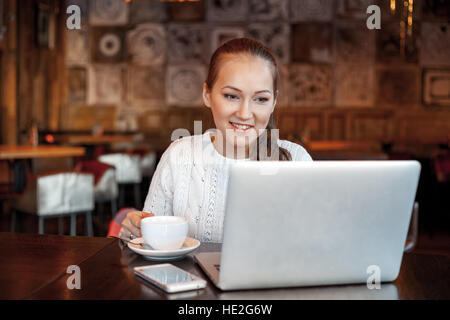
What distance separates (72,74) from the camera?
27.9ft

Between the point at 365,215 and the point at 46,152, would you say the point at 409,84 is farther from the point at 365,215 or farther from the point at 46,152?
the point at 365,215

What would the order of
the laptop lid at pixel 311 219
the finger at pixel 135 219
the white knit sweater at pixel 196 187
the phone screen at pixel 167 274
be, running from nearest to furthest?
the laptop lid at pixel 311 219, the phone screen at pixel 167 274, the finger at pixel 135 219, the white knit sweater at pixel 196 187

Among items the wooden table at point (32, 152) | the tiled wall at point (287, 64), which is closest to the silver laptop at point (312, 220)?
the wooden table at point (32, 152)

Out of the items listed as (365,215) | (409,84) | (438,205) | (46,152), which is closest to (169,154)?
(365,215)

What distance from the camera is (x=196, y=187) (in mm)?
1657

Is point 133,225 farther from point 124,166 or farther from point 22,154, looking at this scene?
point 124,166

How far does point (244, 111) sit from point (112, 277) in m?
0.73

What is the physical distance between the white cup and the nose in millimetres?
504

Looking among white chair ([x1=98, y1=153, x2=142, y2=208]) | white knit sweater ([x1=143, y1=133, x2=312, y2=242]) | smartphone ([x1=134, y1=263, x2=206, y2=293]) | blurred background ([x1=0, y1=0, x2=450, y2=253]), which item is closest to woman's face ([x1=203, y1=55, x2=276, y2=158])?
white knit sweater ([x1=143, y1=133, x2=312, y2=242])

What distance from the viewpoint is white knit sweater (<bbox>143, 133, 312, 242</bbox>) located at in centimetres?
162

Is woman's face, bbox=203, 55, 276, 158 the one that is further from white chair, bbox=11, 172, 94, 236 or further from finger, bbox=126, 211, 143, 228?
white chair, bbox=11, 172, 94, 236

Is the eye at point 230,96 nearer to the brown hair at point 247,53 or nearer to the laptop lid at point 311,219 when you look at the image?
the brown hair at point 247,53

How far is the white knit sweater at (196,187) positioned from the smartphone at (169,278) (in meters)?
0.53

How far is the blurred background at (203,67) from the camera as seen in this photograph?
26.0 feet
